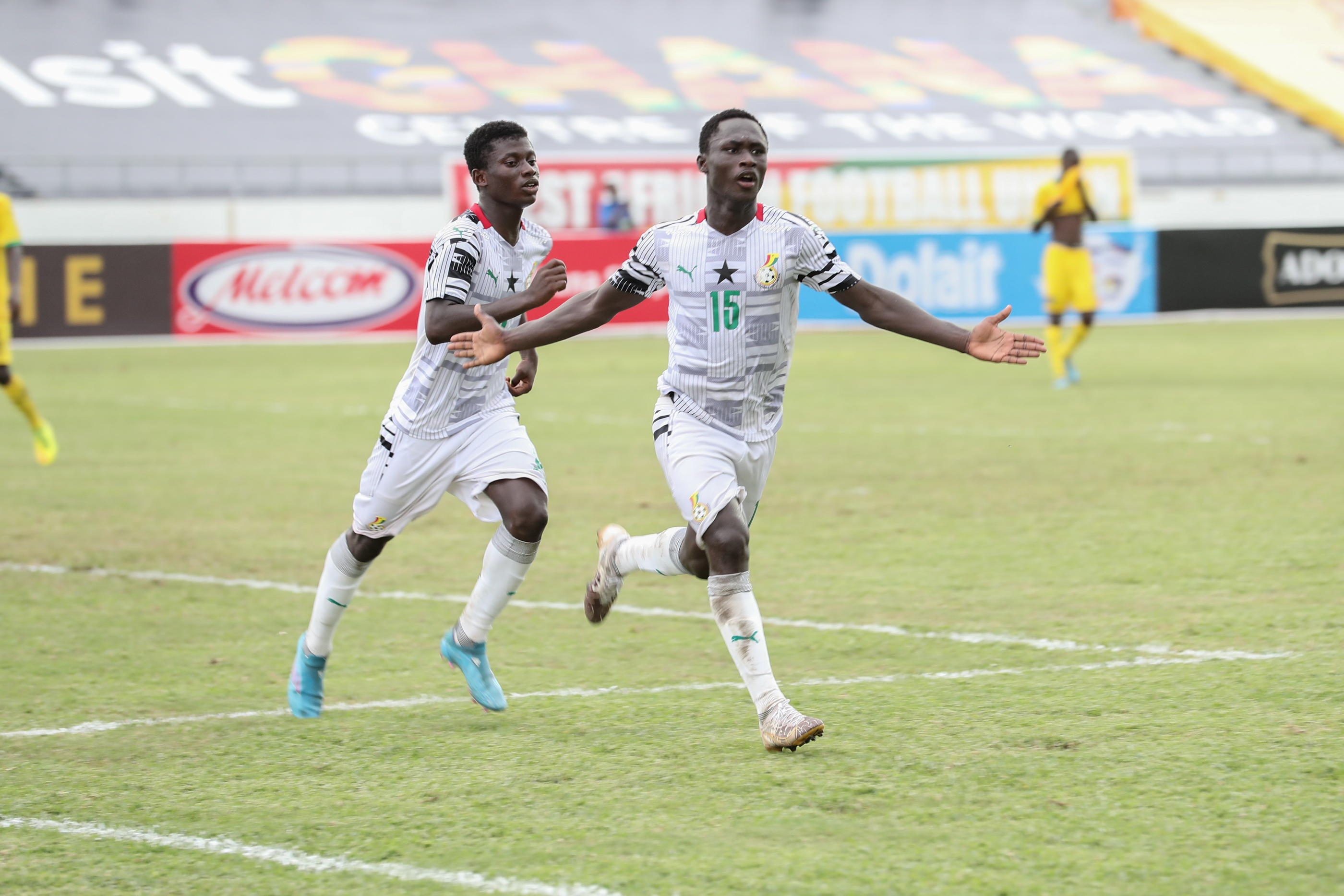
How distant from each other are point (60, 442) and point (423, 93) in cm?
2612

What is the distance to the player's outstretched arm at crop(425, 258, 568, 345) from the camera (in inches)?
214

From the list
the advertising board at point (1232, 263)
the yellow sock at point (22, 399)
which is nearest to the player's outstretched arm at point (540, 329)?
the yellow sock at point (22, 399)

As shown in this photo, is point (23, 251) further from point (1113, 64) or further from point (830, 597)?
point (1113, 64)

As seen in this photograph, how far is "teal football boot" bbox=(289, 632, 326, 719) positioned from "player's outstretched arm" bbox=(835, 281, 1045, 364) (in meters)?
2.22

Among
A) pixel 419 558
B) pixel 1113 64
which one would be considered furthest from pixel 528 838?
pixel 1113 64

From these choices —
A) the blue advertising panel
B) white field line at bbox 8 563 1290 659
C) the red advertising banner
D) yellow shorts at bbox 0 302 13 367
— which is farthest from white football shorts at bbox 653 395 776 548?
the blue advertising panel

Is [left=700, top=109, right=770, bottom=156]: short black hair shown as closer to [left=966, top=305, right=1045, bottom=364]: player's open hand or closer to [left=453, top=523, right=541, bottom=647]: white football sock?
[left=966, top=305, right=1045, bottom=364]: player's open hand

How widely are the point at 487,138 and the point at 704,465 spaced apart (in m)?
1.45

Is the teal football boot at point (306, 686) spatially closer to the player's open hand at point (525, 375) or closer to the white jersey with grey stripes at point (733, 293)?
the player's open hand at point (525, 375)

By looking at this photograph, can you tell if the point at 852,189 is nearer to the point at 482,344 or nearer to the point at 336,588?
the point at 336,588

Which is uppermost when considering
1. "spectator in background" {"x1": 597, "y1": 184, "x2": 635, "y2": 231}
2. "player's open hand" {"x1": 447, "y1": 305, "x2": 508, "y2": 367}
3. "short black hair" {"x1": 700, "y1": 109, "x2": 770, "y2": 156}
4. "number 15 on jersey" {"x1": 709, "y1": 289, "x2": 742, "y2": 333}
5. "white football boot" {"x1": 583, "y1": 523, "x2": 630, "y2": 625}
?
"spectator in background" {"x1": 597, "y1": 184, "x2": 635, "y2": 231}

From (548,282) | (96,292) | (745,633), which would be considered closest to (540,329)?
(548,282)

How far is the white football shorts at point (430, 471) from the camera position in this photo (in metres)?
5.95

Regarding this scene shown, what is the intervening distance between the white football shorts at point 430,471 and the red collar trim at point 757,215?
1.00 m
